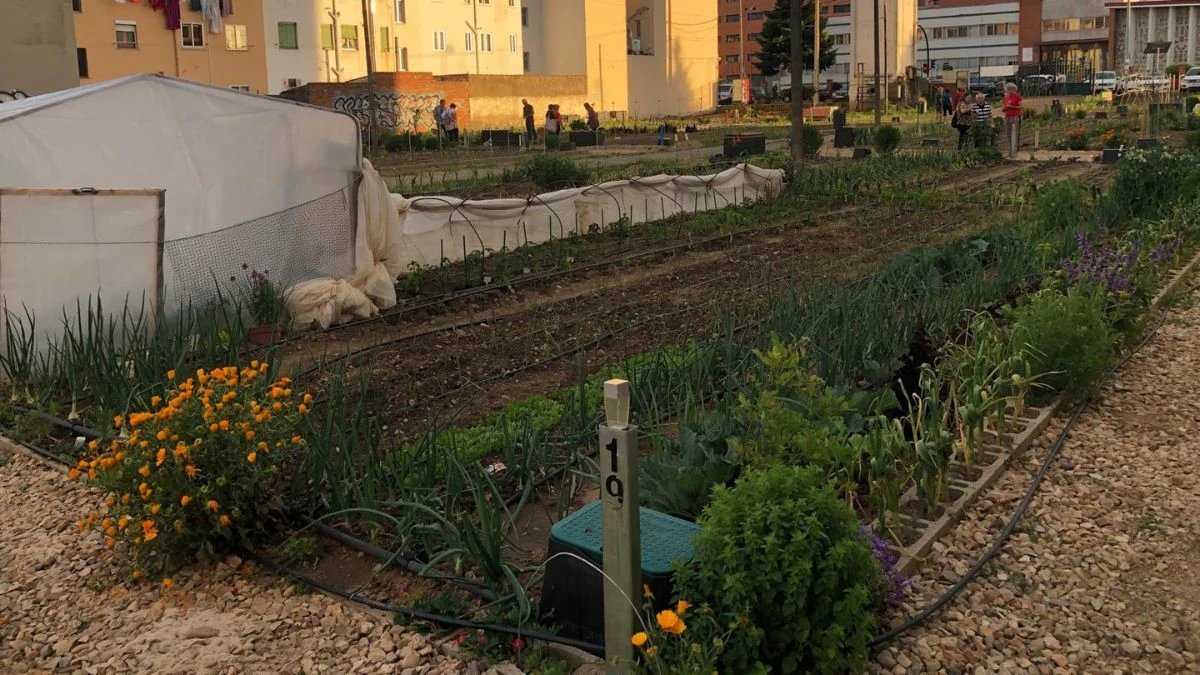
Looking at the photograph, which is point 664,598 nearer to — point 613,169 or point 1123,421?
point 1123,421

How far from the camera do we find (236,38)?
4800 cm

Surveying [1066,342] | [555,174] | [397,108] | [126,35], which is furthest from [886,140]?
[126,35]

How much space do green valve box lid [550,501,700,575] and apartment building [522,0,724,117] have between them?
54641 mm

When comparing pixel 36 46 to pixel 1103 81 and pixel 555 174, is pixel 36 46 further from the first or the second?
pixel 1103 81

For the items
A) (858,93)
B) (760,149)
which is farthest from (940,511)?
(858,93)

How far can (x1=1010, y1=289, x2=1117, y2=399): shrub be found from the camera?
5.85m

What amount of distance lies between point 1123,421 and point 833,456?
8.87 feet

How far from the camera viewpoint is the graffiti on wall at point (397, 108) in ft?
142

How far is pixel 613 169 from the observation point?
21.5 meters

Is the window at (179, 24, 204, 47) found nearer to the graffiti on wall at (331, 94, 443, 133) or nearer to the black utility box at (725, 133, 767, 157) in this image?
the graffiti on wall at (331, 94, 443, 133)

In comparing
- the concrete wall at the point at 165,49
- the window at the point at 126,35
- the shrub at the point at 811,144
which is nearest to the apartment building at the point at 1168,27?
the concrete wall at the point at 165,49

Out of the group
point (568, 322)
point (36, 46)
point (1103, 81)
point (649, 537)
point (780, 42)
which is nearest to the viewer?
point (649, 537)

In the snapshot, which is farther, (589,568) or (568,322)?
(568,322)

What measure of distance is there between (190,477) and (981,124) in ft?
71.0
